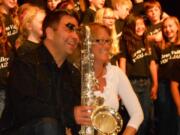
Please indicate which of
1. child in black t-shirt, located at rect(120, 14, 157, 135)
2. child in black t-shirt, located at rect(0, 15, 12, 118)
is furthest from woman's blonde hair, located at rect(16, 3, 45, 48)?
child in black t-shirt, located at rect(120, 14, 157, 135)

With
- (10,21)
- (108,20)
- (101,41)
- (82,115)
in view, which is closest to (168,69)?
(108,20)

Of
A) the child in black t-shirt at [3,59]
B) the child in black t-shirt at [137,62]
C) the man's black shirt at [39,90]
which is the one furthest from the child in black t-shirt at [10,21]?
the man's black shirt at [39,90]

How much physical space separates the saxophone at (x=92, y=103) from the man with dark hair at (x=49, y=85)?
0.07 meters

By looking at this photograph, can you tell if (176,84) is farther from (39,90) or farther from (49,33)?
(39,90)

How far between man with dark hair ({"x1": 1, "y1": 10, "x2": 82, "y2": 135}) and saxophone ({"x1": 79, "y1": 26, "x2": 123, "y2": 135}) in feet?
0.22

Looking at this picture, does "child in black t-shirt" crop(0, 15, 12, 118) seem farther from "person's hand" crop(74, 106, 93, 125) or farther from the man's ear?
"person's hand" crop(74, 106, 93, 125)

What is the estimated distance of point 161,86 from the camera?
579cm

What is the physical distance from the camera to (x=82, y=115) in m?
2.95

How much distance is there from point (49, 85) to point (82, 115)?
0.28m

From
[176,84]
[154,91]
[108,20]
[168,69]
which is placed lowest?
[154,91]

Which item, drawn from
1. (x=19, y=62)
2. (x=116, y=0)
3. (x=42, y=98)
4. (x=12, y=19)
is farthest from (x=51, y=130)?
(x=116, y=0)

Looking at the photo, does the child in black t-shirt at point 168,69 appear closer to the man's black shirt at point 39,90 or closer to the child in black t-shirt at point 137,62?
the child in black t-shirt at point 137,62

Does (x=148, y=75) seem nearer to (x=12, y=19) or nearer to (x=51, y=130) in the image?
(x=12, y=19)

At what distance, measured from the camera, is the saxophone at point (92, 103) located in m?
3.08
